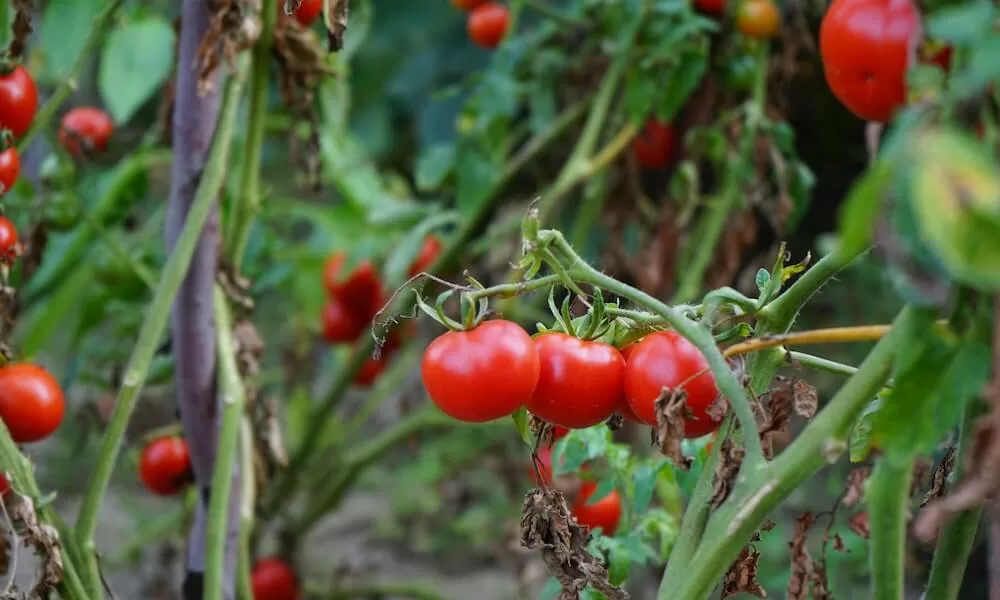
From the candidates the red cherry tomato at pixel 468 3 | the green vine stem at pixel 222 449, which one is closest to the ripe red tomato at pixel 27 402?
the green vine stem at pixel 222 449

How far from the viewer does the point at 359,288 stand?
140cm

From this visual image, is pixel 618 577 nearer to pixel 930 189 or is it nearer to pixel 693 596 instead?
pixel 693 596

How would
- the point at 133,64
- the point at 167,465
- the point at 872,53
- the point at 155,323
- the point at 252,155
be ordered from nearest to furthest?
1. the point at 872,53
2. the point at 155,323
3. the point at 252,155
4. the point at 167,465
5. the point at 133,64

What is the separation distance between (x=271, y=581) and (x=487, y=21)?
0.78 meters

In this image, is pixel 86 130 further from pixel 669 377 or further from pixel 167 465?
pixel 669 377

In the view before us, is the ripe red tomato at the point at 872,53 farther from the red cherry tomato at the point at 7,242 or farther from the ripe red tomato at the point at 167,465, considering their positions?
the ripe red tomato at the point at 167,465

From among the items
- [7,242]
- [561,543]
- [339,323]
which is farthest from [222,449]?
[339,323]

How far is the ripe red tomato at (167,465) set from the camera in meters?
1.05

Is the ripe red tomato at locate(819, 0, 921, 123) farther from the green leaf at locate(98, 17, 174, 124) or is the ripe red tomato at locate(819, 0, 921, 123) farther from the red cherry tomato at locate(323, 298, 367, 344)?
the red cherry tomato at locate(323, 298, 367, 344)

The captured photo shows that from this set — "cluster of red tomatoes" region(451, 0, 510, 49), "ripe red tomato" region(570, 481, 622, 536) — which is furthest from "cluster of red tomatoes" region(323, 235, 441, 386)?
"ripe red tomato" region(570, 481, 622, 536)

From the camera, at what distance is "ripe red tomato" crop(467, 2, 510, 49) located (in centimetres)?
132

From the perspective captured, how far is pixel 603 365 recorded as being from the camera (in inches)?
18.9

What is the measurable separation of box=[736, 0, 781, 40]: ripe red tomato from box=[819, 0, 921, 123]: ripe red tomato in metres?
0.78

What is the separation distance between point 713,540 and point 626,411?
0.34 ft
